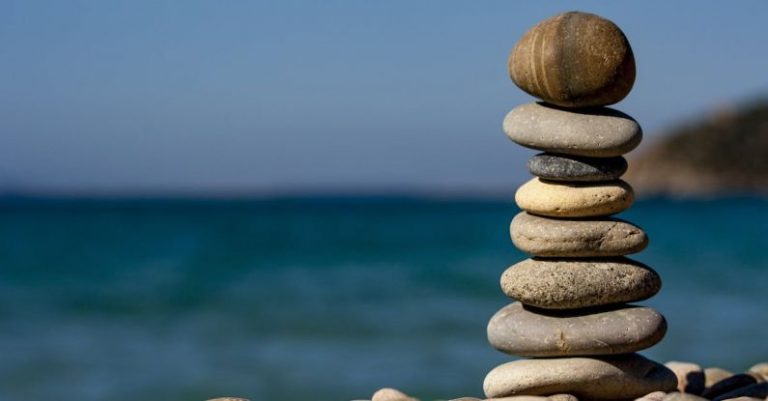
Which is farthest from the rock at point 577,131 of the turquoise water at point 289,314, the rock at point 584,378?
the turquoise water at point 289,314

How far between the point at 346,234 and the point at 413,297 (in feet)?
61.2

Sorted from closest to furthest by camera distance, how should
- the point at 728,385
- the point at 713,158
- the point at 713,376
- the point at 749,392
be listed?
the point at 749,392
the point at 728,385
the point at 713,376
the point at 713,158

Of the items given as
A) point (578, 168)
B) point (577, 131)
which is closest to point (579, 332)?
point (578, 168)

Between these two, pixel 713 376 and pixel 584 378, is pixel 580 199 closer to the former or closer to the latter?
pixel 584 378

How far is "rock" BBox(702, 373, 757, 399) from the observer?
25.6 feet

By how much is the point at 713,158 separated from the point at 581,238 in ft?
326

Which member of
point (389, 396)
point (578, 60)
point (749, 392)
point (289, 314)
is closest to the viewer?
point (578, 60)

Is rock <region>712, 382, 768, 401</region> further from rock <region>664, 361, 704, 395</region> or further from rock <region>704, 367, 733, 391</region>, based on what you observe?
rock <region>704, 367, 733, 391</region>

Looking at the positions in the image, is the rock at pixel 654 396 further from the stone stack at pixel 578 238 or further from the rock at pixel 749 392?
the rock at pixel 749 392

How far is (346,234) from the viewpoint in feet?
126

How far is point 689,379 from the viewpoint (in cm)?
814

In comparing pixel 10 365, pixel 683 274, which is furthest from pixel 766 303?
pixel 10 365

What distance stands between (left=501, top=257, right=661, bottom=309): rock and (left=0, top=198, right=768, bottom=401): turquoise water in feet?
16.6

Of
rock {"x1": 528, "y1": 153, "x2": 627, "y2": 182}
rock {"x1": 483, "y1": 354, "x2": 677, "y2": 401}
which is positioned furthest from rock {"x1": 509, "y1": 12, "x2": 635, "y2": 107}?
rock {"x1": 483, "y1": 354, "x2": 677, "y2": 401}
